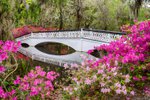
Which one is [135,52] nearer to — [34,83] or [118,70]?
[118,70]

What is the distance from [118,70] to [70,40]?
1413 cm

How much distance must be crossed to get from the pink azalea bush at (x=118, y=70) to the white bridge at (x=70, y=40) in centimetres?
808

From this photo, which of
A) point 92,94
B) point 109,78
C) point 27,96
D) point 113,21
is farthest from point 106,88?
point 113,21

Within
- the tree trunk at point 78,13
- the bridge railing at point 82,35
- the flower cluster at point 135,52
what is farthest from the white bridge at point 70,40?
the flower cluster at point 135,52

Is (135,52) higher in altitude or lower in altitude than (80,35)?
higher

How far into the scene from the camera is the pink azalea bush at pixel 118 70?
464 cm

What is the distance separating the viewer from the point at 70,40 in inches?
777

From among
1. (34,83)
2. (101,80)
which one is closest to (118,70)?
(101,80)

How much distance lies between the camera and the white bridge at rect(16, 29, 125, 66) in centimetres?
1576

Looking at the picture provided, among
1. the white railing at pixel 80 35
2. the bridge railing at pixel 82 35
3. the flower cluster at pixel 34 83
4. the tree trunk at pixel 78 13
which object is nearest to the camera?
the flower cluster at pixel 34 83

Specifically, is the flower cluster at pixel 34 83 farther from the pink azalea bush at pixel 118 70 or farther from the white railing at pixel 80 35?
the white railing at pixel 80 35

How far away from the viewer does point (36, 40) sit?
74.5 ft

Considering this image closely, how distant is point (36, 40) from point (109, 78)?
1859 centimetres

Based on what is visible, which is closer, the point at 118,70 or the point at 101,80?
the point at 101,80
